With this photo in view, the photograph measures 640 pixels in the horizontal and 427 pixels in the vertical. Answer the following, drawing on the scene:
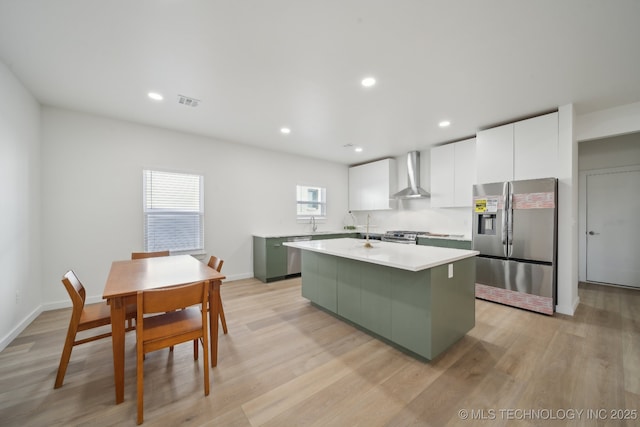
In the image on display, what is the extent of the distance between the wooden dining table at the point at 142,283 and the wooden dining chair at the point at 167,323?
14 centimetres

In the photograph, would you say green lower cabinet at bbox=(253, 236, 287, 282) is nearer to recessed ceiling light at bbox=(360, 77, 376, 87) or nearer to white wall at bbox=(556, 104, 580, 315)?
recessed ceiling light at bbox=(360, 77, 376, 87)

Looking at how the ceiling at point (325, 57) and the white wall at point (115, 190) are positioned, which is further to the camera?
the white wall at point (115, 190)

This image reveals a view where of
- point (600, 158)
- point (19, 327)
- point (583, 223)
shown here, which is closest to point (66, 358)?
point (19, 327)

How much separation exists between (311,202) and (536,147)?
4.24 metres

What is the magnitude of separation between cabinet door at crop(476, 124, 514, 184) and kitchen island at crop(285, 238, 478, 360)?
1.89 m

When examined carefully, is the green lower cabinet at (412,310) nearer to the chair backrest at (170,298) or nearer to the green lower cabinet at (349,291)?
the green lower cabinet at (349,291)

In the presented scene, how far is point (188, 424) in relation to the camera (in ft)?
4.99

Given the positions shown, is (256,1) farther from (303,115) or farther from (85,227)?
(85,227)

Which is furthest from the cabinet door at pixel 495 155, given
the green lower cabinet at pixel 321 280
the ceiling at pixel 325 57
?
the green lower cabinet at pixel 321 280

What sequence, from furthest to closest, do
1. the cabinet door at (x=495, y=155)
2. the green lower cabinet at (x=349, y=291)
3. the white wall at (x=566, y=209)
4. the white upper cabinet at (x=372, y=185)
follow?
the white upper cabinet at (x=372, y=185) → the cabinet door at (x=495, y=155) → the white wall at (x=566, y=209) → the green lower cabinet at (x=349, y=291)

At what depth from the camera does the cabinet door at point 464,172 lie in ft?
14.2

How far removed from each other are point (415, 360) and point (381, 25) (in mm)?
2779

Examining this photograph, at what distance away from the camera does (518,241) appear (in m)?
3.35

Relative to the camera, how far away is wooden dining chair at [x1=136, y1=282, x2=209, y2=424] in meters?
1.53
